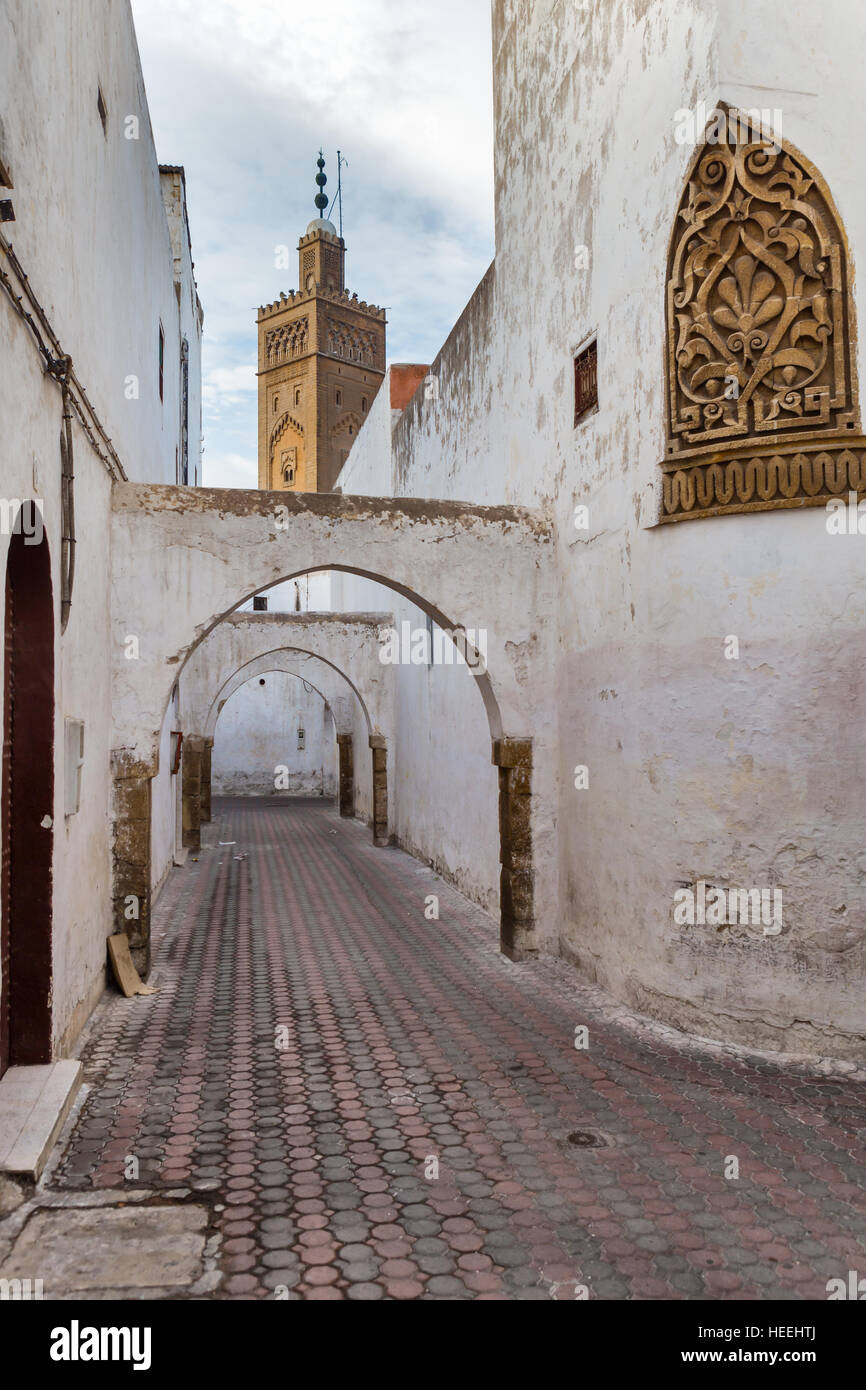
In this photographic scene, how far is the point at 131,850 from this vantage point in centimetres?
677

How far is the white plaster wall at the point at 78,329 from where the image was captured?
3.88m

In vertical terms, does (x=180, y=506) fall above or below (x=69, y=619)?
above

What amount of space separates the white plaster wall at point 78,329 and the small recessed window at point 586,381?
313 centimetres

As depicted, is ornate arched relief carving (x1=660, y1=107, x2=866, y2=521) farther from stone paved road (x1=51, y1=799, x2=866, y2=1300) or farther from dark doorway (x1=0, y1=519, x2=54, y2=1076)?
dark doorway (x1=0, y1=519, x2=54, y2=1076)

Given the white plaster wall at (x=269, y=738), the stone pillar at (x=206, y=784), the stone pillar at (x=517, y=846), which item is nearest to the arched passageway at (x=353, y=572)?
the stone pillar at (x=517, y=846)

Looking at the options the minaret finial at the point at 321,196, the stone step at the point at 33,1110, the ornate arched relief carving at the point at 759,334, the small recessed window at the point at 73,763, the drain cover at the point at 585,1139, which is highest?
the minaret finial at the point at 321,196

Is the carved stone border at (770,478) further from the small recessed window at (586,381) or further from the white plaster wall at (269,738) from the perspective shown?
the white plaster wall at (269,738)

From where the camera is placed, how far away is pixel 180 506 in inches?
273

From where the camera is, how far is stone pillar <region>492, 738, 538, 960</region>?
7.34 meters

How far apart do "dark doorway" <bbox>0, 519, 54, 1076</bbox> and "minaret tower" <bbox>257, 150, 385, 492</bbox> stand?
3257cm

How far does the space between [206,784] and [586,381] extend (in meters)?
12.4

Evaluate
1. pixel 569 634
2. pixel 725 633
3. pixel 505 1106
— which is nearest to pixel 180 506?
pixel 569 634

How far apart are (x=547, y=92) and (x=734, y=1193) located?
7.37 m
